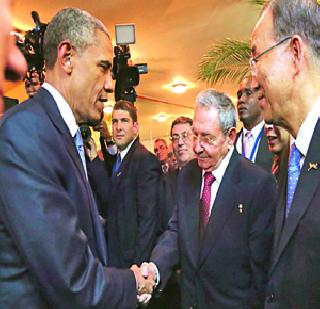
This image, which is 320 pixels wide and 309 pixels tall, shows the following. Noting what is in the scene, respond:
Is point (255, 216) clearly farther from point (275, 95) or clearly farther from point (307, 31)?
point (307, 31)

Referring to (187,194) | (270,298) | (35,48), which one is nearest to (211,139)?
(187,194)

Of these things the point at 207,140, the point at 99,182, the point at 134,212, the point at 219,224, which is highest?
the point at 207,140

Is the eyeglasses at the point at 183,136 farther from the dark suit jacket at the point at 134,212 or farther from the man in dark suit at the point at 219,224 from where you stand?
the man in dark suit at the point at 219,224

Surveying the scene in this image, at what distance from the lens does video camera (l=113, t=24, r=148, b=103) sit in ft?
13.1

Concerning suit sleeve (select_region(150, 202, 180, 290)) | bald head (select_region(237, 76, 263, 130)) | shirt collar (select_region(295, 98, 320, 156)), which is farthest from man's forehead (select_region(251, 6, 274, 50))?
bald head (select_region(237, 76, 263, 130))

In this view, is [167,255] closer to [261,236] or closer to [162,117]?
[261,236]

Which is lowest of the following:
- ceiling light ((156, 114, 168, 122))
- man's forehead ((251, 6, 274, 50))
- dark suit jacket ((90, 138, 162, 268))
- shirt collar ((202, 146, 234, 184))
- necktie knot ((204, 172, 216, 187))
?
ceiling light ((156, 114, 168, 122))

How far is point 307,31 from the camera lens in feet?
4.99

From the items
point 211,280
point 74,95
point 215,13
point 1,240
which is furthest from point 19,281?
point 215,13

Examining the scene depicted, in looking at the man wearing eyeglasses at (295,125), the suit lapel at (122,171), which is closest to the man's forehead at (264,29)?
the man wearing eyeglasses at (295,125)

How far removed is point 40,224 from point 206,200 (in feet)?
3.67

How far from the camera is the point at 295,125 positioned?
1580mm

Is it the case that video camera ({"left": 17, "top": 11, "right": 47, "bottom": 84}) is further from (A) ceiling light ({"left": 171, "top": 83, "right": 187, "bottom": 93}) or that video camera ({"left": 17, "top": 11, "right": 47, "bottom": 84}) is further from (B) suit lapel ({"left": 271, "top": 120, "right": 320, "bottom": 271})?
(A) ceiling light ({"left": 171, "top": 83, "right": 187, "bottom": 93})

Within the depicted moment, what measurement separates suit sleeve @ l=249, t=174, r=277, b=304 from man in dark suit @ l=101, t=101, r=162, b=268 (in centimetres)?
130
